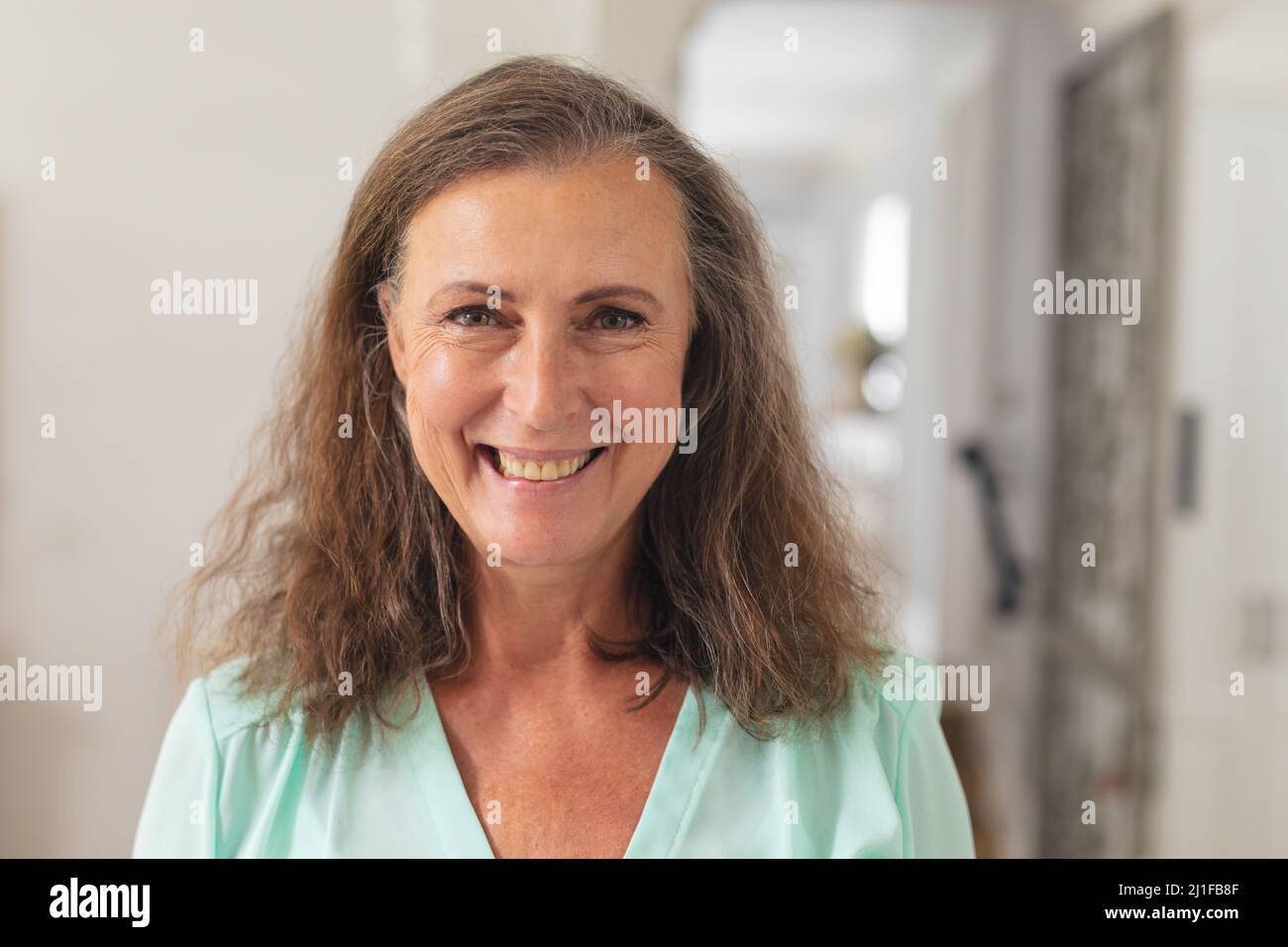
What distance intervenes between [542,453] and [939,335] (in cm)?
245

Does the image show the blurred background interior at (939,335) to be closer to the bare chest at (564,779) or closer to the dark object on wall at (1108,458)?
the dark object on wall at (1108,458)

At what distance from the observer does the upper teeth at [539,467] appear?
0.74 m

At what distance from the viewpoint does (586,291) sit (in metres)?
0.71

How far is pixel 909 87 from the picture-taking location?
3451 millimetres

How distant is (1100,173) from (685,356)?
1927mm

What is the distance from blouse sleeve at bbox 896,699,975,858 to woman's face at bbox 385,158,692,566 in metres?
0.30

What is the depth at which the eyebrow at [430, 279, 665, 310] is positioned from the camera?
713 millimetres

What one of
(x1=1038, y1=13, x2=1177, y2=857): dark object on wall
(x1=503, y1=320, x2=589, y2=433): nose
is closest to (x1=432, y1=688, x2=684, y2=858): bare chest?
(x1=503, y1=320, x2=589, y2=433): nose

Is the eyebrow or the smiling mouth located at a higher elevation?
the eyebrow

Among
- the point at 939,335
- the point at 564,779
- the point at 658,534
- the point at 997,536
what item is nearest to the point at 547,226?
the point at 658,534

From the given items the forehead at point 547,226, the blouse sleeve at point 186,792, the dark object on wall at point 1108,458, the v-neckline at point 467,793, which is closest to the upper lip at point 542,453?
the forehead at point 547,226

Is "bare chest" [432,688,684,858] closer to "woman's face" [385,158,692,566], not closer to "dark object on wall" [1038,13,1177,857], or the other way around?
"woman's face" [385,158,692,566]

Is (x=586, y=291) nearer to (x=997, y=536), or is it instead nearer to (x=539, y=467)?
(x=539, y=467)

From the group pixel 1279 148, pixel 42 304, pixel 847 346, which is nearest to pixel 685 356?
A: pixel 42 304
